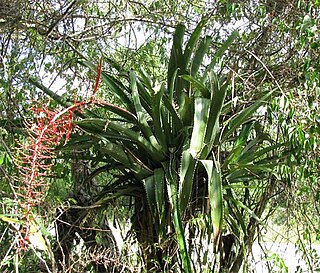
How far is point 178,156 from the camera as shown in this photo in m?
2.23

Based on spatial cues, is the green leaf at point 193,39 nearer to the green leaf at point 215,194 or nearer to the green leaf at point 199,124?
the green leaf at point 199,124

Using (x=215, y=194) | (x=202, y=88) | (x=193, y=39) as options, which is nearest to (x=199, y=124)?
(x=202, y=88)

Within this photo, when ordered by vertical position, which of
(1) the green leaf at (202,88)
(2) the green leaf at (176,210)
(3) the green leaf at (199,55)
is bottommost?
(2) the green leaf at (176,210)

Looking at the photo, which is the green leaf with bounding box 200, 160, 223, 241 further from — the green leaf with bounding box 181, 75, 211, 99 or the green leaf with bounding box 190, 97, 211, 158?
the green leaf with bounding box 181, 75, 211, 99

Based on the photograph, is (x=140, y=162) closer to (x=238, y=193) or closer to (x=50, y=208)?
(x=50, y=208)

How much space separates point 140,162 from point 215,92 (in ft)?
1.46

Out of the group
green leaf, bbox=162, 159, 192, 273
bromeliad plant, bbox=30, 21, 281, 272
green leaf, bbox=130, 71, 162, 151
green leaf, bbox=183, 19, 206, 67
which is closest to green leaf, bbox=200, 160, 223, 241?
bromeliad plant, bbox=30, 21, 281, 272

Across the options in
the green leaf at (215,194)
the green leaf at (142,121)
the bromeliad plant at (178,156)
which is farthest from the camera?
the green leaf at (142,121)

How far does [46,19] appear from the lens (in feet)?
8.91

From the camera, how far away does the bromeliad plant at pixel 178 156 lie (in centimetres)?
207

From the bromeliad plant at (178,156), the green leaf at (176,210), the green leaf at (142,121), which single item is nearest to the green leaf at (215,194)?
the bromeliad plant at (178,156)

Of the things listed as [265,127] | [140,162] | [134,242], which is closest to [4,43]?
[140,162]

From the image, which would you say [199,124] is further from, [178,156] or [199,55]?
[199,55]

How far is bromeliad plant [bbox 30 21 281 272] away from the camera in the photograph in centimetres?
207
